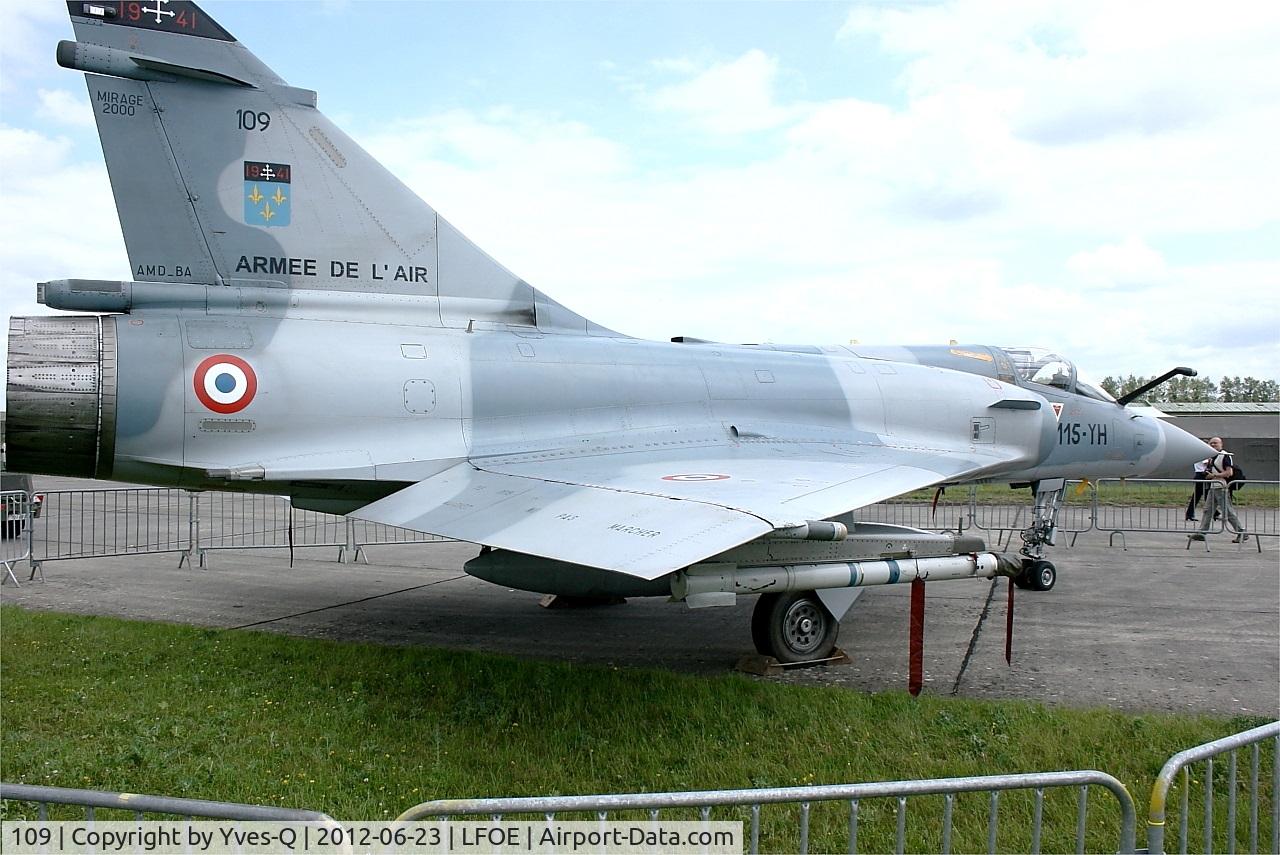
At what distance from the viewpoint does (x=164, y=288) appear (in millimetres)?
5984

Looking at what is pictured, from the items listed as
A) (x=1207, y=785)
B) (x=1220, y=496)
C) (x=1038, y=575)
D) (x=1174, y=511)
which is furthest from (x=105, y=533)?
(x=1174, y=511)

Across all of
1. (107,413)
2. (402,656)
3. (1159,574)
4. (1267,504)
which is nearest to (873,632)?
(402,656)

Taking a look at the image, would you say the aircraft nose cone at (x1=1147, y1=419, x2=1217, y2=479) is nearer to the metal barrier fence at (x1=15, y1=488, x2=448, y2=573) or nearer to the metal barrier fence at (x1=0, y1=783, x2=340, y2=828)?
the metal barrier fence at (x1=15, y1=488, x2=448, y2=573)

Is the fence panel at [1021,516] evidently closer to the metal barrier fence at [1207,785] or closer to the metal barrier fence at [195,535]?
the metal barrier fence at [195,535]

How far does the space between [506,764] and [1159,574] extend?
9204 millimetres

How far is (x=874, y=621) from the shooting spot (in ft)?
26.1

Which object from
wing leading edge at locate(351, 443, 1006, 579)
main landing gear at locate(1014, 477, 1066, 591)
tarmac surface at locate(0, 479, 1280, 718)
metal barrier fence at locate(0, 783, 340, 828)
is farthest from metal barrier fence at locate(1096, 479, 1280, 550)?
metal barrier fence at locate(0, 783, 340, 828)

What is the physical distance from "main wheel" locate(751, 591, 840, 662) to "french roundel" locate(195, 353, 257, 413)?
3.84 m

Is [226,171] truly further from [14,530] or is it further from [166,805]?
[14,530]

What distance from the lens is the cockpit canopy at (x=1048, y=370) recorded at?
9.51 meters

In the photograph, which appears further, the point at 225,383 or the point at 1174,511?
the point at 1174,511

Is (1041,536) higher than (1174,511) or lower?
higher

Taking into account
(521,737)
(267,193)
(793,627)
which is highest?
(267,193)

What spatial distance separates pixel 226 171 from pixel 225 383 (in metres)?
1.64
